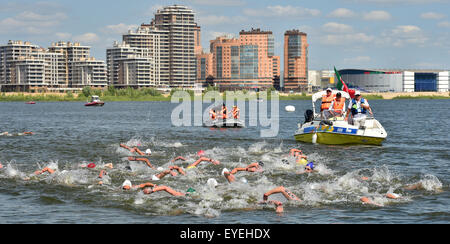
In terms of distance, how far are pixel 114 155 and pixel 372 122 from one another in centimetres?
1466

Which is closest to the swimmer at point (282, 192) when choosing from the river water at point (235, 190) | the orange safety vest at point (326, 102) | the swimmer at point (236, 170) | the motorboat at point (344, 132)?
the river water at point (235, 190)

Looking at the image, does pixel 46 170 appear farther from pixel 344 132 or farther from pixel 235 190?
pixel 344 132

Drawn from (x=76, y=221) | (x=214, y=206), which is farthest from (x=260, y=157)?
(x=76, y=221)

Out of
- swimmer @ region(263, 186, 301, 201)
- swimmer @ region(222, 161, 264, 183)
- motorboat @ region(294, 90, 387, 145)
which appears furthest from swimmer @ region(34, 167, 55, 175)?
motorboat @ region(294, 90, 387, 145)

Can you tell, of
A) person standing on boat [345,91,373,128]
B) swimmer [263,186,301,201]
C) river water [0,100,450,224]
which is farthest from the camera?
person standing on boat [345,91,373,128]

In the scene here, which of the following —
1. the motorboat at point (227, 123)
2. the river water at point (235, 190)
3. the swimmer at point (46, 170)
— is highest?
the motorboat at point (227, 123)

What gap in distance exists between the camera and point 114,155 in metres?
30.9

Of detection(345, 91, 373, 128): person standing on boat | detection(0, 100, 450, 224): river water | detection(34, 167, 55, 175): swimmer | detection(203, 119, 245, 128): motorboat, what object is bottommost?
detection(0, 100, 450, 224): river water

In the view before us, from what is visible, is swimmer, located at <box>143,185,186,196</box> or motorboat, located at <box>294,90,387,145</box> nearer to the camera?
swimmer, located at <box>143,185,186,196</box>

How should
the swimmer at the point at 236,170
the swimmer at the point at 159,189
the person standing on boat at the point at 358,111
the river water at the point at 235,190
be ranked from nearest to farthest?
the river water at the point at 235,190
the swimmer at the point at 159,189
the swimmer at the point at 236,170
the person standing on boat at the point at 358,111

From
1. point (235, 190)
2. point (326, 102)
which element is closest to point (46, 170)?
point (235, 190)

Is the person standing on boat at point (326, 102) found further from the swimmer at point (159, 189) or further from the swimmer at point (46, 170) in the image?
the swimmer at point (159, 189)

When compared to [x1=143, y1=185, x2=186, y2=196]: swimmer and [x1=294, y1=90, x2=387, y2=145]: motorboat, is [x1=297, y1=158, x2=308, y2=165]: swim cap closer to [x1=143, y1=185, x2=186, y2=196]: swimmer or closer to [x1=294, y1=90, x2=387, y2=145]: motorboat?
[x1=143, y1=185, x2=186, y2=196]: swimmer

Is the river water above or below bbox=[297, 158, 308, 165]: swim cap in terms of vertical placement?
below
